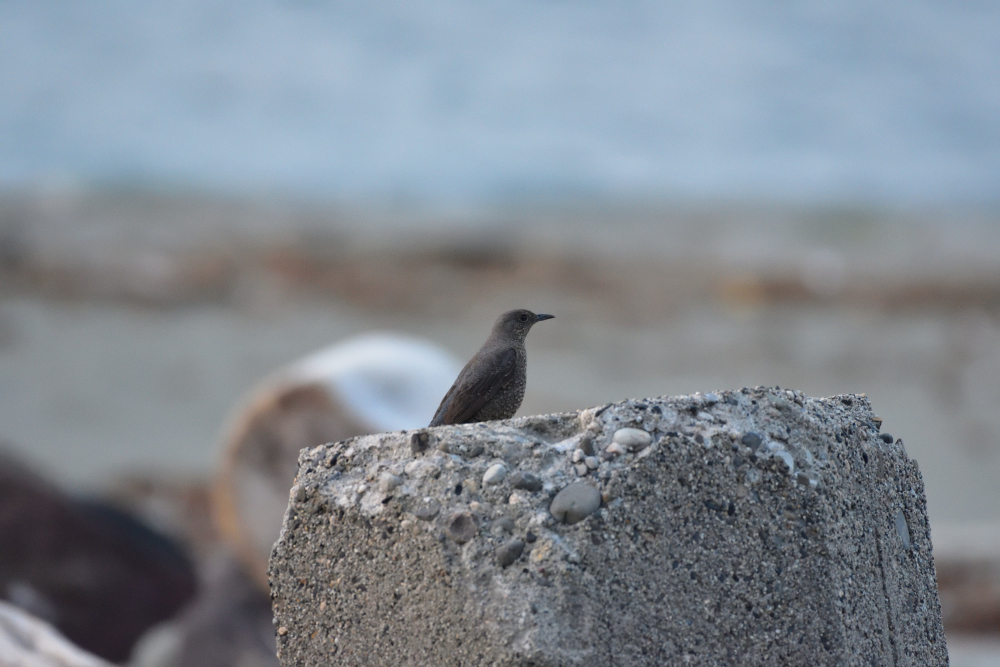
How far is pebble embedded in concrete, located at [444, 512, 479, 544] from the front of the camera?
1.86m

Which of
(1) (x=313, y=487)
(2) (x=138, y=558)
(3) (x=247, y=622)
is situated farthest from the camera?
(2) (x=138, y=558)

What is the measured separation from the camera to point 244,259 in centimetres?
1576

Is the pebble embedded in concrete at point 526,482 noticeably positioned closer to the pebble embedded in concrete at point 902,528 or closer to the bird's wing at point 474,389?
the bird's wing at point 474,389

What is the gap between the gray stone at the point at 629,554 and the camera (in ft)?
5.85

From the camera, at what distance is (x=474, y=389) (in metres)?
2.41

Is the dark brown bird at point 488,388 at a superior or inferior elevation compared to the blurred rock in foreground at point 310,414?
inferior

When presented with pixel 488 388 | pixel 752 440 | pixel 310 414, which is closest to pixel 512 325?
pixel 488 388

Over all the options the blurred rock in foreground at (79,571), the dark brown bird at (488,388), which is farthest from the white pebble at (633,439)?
the blurred rock in foreground at (79,571)

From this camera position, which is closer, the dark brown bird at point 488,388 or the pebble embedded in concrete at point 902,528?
the pebble embedded in concrete at point 902,528

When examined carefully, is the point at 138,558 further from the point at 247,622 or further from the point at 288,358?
the point at 288,358

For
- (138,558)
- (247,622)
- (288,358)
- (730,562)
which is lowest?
(730,562)

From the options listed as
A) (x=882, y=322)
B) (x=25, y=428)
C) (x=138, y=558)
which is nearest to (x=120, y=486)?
(x=25, y=428)

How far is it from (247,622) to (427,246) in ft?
30.1

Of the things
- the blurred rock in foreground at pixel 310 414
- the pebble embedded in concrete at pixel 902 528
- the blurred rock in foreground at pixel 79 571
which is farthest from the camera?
the blurred rock in foreground at pixel 79 571
